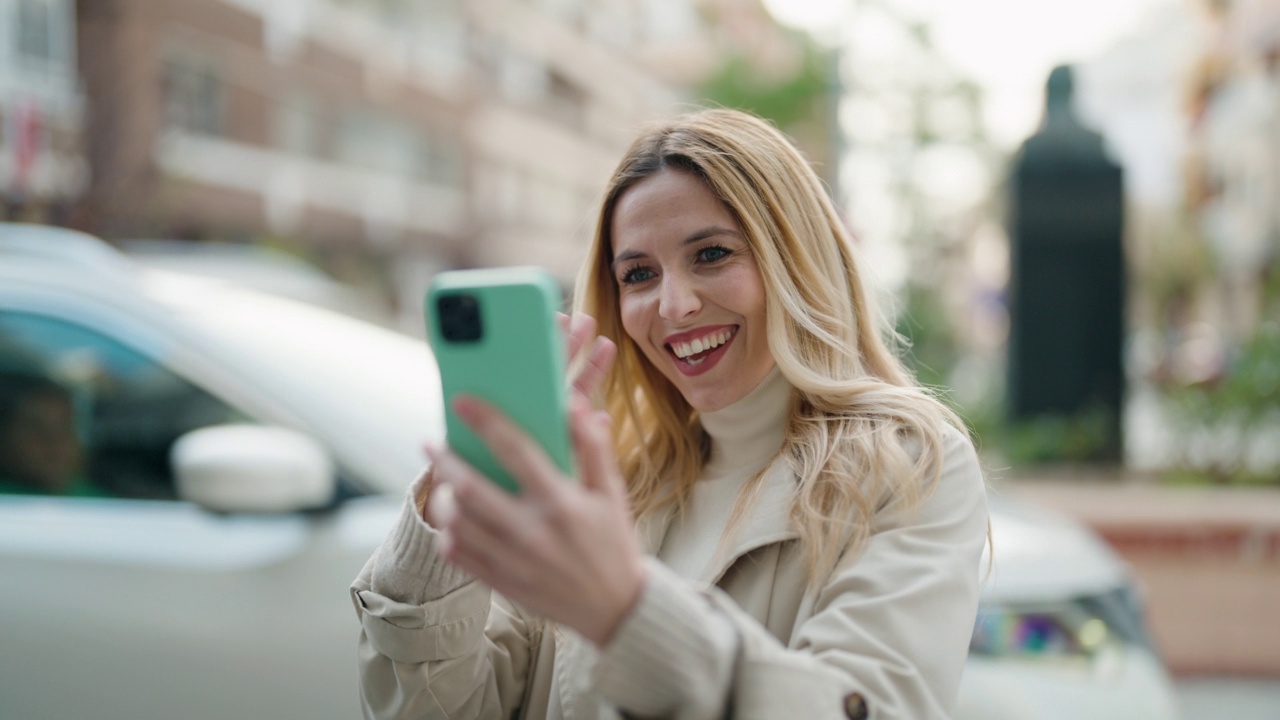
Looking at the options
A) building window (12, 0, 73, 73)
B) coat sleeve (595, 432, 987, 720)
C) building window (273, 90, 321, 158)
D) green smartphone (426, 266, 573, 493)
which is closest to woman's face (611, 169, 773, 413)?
coat sleeve (595, 432, 987, 720)

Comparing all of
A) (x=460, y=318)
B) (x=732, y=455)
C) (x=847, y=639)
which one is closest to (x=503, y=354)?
(x=460, y=318)

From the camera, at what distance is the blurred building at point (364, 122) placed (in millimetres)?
14461

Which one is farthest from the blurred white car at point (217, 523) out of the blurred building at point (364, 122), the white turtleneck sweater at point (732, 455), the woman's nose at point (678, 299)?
the blurred building at point (364, 122)

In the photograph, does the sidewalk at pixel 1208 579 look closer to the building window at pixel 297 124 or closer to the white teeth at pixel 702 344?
the white teeth at pixel 702 344

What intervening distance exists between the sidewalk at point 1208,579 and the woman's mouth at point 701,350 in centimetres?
407

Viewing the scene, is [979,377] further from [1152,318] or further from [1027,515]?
[1152,318]

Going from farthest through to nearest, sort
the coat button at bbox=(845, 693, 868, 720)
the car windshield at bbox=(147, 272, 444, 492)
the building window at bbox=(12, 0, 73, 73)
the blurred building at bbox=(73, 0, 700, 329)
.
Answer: the building window at bbox=(12, 0, 73, 73) < the blurred building at bbox=(73, 0, 700, 329) < the car windshield at bbox=(147, 272, 444, 492) < the coat button at bbox=(845, 693, 868, 720)

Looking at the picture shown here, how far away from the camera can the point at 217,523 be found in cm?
266

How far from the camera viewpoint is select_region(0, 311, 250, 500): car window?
2861 mm

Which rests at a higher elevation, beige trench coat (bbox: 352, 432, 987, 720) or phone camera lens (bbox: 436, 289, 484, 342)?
phone camera lens (bbox: 436, 289, 484, 342)

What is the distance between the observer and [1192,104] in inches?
1686

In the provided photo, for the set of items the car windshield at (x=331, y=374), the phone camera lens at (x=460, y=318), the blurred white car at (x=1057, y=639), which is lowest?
the blurred white car at (x=1057, y=639)

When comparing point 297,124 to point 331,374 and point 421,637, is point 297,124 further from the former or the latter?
point 421,637

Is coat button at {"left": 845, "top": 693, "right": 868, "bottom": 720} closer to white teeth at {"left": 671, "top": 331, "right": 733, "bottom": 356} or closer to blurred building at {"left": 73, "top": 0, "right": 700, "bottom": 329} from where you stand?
white teeth at {"left": 671, "top": 331, "right": 733, "bottom": 356}
